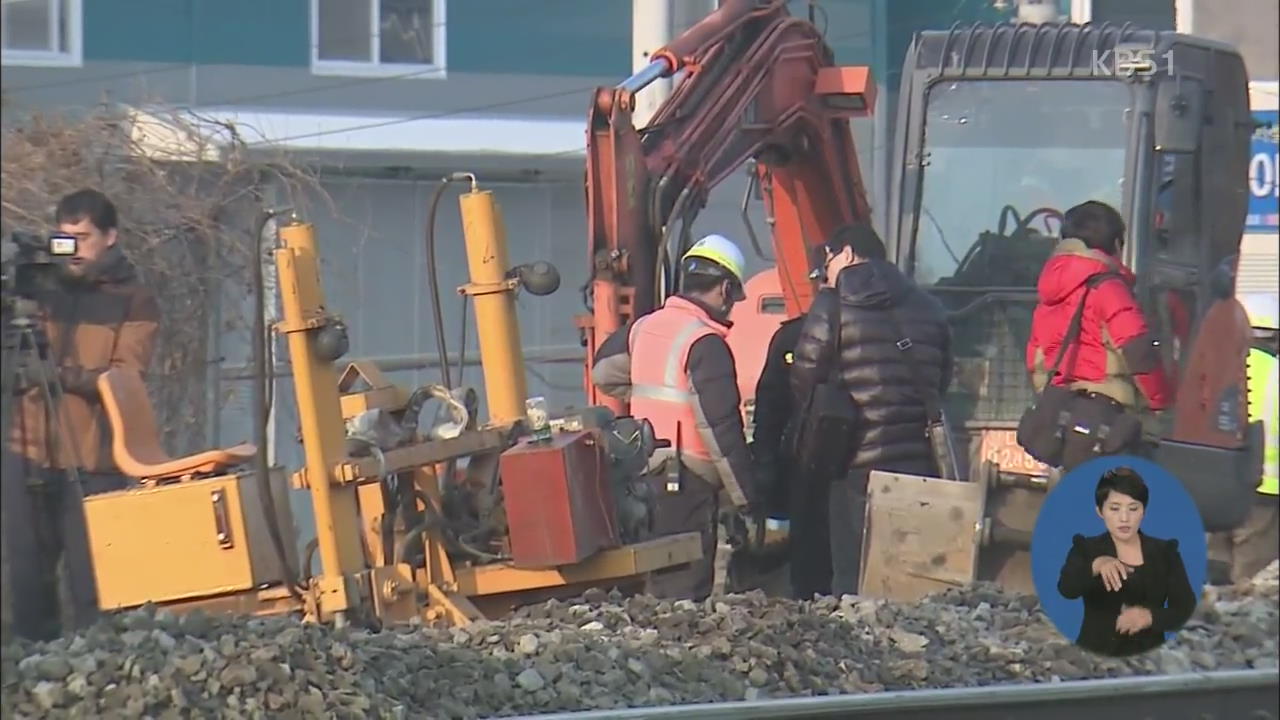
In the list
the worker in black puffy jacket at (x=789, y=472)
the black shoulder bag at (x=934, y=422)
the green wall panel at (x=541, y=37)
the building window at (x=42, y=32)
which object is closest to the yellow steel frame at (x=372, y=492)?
the worker in black puffy jacket at (x=789, y=472)

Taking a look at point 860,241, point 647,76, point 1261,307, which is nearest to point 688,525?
point 860,241

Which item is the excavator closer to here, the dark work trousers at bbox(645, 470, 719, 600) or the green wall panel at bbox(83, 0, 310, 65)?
the dark work trousers at bbox(645, 470, 719, 600)

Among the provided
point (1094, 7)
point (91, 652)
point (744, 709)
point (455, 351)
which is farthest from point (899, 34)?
point (91, 652)

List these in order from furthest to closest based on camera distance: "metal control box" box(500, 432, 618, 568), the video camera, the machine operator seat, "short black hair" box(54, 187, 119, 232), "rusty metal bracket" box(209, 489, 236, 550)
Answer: "metal control box" box(500, 432, 618, 568)
"rusty metal bracket" box(209, 489, 236, 550)
the machine operator seat
"short black hair" box(54, 187, 119, 232)
the video camera

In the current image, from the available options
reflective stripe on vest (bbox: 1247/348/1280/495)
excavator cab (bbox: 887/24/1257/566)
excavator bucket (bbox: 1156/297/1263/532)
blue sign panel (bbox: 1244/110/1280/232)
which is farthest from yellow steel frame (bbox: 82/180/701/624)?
blue sign panel (bbox: 1244/110/1280/232)

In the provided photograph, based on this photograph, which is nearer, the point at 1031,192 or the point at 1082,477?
the point at 1082,477

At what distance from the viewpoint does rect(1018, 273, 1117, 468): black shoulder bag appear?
12.6 feet

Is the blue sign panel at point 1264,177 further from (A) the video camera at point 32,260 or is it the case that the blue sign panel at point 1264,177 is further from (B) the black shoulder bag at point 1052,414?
(A) the video camera at point 32,260

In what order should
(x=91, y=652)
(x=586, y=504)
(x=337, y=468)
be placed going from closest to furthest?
(x=91, y=652) < (x=337, y=468) < (x=586, y=504)

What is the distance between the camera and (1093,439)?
12.5ft

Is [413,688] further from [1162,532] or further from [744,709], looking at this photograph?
[1162,532]

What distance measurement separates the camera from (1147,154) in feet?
14.0

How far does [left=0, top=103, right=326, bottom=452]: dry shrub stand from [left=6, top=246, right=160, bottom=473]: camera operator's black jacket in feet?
0.22

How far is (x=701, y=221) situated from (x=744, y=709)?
1275mm
